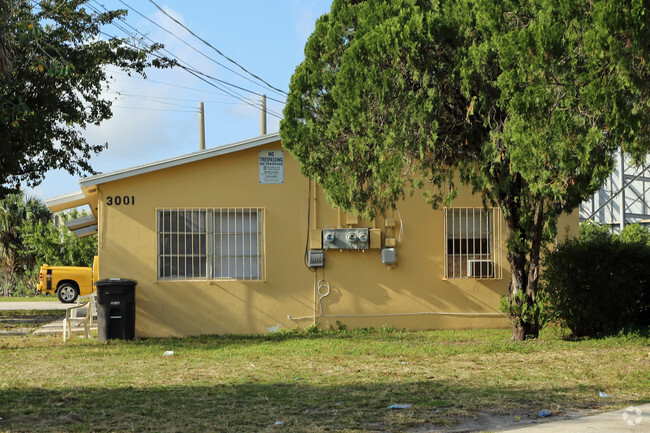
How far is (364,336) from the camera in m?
14.0

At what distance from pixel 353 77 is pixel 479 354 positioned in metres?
4.42

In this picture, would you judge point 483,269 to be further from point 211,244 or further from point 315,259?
point 211,244

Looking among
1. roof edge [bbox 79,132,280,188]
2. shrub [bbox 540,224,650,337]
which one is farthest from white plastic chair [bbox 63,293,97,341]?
shrub [bbox 540,224,650,337]

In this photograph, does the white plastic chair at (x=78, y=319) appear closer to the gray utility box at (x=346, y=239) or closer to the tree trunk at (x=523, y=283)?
the gray utility box at (x=346, y=239)

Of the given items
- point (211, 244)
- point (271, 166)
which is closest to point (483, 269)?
point (271, 166)

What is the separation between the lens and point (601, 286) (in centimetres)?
1309

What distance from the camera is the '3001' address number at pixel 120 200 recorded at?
1445cm

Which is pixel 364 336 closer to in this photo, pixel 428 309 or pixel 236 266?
pixel 428 309

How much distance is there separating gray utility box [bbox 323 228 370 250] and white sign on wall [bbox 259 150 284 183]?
1396 mm

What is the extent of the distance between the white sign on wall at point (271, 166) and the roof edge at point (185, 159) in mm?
324

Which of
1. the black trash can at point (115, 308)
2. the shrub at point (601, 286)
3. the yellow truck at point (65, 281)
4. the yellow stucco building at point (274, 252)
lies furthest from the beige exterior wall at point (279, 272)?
the yellow truck at point (65, 281)

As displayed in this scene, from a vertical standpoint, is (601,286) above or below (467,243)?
below

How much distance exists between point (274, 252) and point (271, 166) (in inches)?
65.4

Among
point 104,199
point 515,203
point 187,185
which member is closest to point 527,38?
point 515,203
